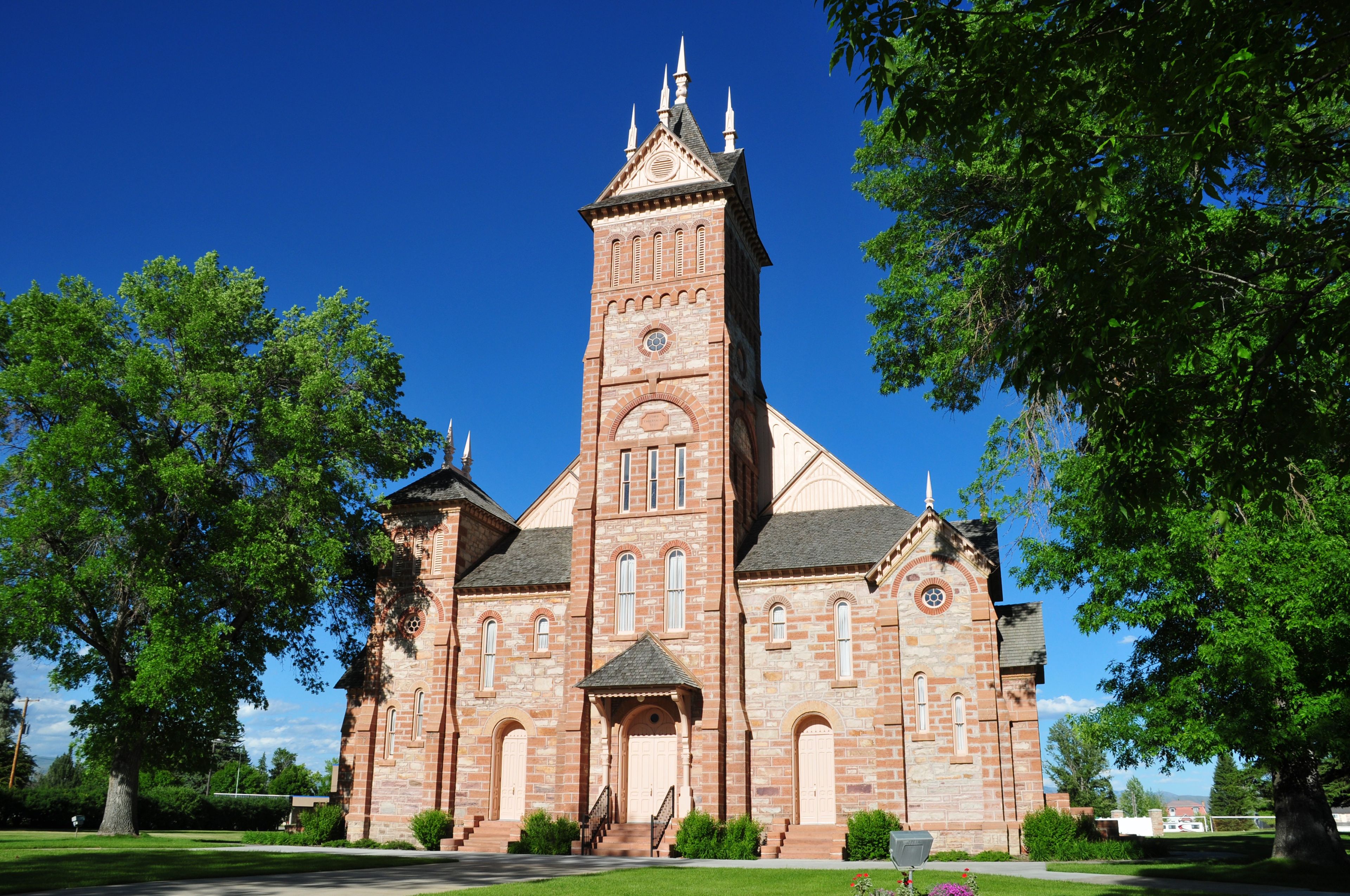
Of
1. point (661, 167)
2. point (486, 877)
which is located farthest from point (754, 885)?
point (661, 167)

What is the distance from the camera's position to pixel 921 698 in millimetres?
28062

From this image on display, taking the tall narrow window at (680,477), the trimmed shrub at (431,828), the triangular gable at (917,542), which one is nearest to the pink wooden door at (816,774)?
the triangular gable at (917,542)

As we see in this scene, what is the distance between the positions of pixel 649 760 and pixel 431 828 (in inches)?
273

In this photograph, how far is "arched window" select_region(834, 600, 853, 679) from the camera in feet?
96.3

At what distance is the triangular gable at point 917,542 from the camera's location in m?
28.8

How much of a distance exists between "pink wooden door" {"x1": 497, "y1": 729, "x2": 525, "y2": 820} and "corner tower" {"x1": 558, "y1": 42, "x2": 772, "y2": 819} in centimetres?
261

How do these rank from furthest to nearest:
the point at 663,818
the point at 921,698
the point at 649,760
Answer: the point at 649,760 < the point at 663,818 < the point at 921,698

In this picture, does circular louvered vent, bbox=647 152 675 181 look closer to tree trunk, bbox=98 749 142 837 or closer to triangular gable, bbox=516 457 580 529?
triangular gable, bbox=516 457 580 529

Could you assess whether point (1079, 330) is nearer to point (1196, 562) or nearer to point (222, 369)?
point (1196, 562)

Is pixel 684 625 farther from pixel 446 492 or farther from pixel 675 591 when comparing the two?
pixel 446 492

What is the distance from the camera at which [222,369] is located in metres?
31.8

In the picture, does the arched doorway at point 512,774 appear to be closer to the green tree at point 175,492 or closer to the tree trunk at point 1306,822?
the green tree at point 175,492

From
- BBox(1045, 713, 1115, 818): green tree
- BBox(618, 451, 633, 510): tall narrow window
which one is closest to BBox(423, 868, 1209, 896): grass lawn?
BBox(618, 451, 633, 510): tall narrow window

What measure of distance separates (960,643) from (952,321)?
9.42 metres
